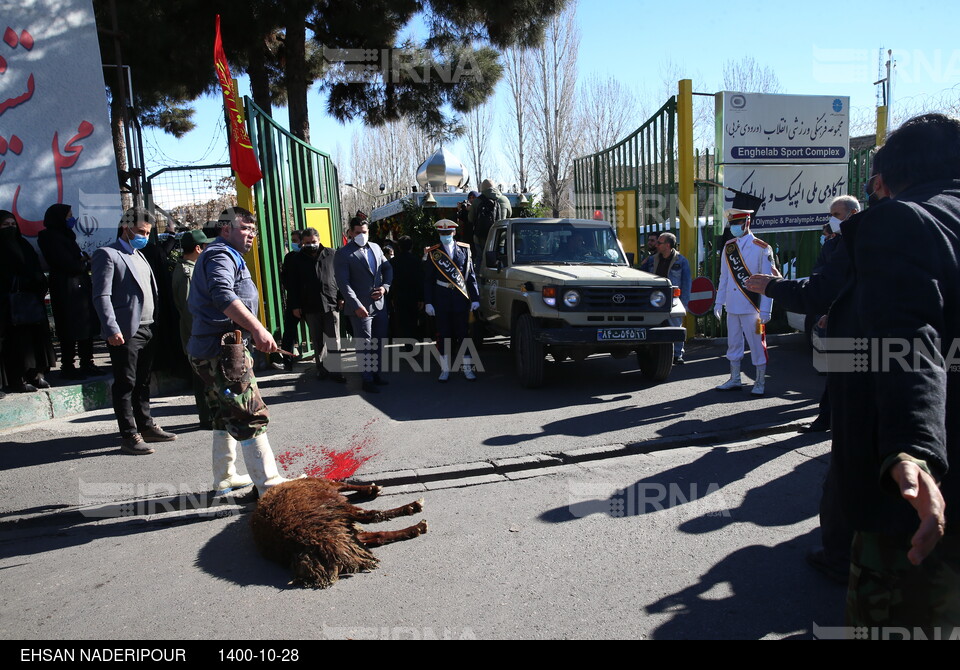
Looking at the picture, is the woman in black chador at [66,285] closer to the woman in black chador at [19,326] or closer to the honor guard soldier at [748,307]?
the woman in black chador at [19,326]

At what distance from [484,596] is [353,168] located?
47398mm

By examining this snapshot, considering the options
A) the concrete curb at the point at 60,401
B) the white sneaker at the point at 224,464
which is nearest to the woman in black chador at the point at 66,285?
the concrete curb at the point at 60,401

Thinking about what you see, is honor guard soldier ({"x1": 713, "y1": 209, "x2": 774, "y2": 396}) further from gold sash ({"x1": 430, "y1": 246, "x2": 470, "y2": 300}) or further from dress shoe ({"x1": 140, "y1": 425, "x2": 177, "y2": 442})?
dress shoe ({"x1": 140, "y1": 425, "x2": 177, "y2": 442})

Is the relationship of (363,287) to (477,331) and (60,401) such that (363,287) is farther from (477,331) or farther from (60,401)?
(60,401)

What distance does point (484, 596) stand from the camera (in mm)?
3445

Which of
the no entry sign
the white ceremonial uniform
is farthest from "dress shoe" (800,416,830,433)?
the no entry sign

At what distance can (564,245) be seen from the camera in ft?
30.9

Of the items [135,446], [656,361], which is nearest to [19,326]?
[135,446]

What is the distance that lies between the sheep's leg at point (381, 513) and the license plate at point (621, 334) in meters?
3.85

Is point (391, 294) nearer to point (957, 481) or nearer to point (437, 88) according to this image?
point (437, 88)

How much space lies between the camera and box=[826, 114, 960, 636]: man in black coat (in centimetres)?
186

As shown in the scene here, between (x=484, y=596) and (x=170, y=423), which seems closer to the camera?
(x=484, y=596)

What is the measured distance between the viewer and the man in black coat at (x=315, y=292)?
8.87 meters

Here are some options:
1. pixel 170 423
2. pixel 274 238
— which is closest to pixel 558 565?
pixel 170 423
